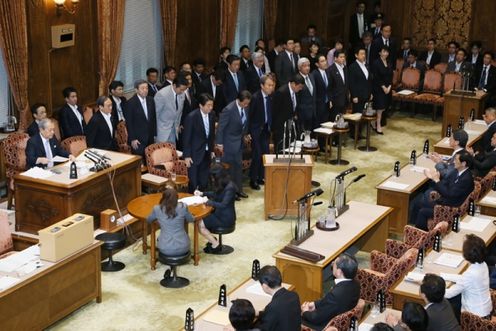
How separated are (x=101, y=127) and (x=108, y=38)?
2.26 m

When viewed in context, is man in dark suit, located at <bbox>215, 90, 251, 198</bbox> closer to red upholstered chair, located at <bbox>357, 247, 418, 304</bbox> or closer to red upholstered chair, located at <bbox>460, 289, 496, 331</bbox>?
red upholstered chair, located at <bbox>357, 247, 418, 304</bbox>

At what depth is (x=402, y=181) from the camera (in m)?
11.7

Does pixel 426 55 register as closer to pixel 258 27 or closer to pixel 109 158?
pixel 258 27

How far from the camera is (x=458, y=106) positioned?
1628 cm

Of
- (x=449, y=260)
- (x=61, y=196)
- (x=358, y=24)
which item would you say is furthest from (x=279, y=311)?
(x=358, y=24)

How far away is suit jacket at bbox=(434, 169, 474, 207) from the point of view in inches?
417

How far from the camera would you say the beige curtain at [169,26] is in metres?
15.3

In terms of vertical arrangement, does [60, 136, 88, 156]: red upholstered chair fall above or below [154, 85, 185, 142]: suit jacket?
below

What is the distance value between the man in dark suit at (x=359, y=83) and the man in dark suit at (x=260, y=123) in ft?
10.5

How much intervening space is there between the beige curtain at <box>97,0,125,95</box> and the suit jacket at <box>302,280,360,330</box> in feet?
23.3

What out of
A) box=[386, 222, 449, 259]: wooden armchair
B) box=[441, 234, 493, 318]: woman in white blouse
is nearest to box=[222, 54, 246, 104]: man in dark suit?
box=[386, 222, 449, 259]: wooden armchair

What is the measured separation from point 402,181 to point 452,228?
1833 millimetres

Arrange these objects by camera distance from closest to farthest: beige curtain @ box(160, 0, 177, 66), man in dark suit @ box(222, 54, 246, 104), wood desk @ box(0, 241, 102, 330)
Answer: wood desk @ box(0, 241, 102, 330)
man in dark suit @ box(222, 54, 246, 104)
beige curtain @ box(160, 0, 177, 66)

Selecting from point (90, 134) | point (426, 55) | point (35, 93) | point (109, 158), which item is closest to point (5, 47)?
point (35, 93)
